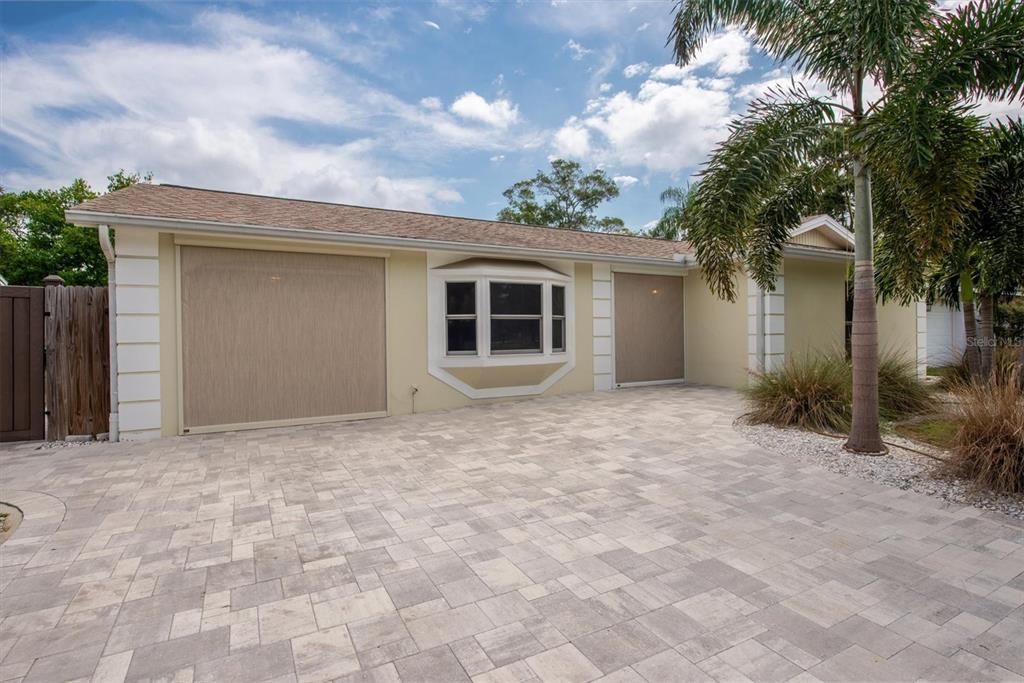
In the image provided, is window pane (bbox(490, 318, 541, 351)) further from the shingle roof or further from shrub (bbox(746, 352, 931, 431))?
shrub (bbox(746, 352, 931, 431))

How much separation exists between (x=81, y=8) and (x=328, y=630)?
8.95 meters

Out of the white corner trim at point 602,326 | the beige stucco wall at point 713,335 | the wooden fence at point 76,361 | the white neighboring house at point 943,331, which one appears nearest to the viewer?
the wooden fence at point 76,361

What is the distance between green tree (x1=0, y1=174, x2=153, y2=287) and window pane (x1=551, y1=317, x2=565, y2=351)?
70.7 feet

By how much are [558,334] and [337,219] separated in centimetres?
458

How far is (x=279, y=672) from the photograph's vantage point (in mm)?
2062

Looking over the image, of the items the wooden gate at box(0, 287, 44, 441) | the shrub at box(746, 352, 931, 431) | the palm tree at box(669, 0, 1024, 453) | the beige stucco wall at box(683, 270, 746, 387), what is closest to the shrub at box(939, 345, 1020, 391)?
the shrub at box(746, 352, 931, 431)

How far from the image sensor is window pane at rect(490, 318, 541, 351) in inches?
342

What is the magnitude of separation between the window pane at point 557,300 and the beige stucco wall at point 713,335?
3252 millimetres

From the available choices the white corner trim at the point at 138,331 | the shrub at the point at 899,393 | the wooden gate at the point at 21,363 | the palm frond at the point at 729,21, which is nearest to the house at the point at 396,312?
the white corner trim at the point at 138,331

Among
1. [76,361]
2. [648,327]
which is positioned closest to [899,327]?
[648,327]

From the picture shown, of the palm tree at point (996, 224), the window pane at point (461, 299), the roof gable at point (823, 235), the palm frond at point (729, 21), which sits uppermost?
the palm frond at point (729, 21)

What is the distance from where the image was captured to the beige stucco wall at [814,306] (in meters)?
10.4

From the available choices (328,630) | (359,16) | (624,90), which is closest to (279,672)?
(328,630)

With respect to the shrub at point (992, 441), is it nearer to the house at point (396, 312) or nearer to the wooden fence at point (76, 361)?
the house at point (396, 312)
